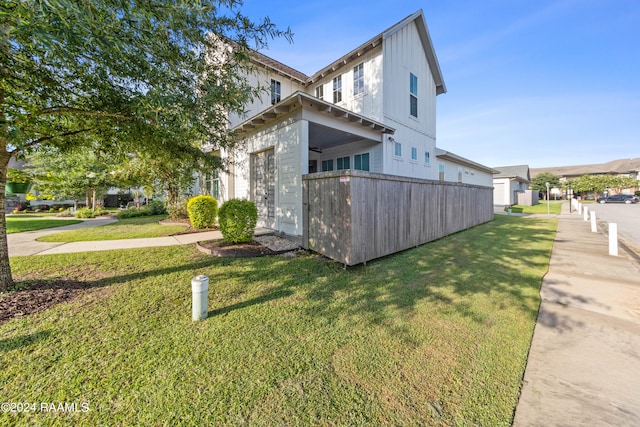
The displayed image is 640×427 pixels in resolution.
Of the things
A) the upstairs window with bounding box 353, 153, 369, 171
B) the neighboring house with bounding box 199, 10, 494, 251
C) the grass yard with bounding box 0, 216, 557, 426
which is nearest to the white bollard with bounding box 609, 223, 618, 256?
the grass yard with bounding box 0, 216, 557, 426

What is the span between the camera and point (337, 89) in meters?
11.4

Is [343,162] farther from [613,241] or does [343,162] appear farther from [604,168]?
[604,168]

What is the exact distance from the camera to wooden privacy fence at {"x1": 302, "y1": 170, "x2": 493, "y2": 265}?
498cm

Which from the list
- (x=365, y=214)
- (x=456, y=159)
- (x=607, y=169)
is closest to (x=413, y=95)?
(x=456, y=159)

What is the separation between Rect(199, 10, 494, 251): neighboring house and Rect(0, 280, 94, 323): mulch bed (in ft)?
14.6

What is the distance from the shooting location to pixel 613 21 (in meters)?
8.30

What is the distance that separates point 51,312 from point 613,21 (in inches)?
641

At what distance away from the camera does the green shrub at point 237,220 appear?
6332 millimetres

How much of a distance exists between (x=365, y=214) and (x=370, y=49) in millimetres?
8030

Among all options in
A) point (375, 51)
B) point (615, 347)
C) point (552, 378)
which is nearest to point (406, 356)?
point (552, 378)

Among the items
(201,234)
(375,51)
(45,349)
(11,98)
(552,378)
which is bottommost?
(552,378)

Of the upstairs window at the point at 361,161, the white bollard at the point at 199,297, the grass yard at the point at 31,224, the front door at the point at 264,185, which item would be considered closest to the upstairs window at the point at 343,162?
the upstairs window at the point at 361,161

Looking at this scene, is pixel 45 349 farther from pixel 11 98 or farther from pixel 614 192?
pixel 614 192

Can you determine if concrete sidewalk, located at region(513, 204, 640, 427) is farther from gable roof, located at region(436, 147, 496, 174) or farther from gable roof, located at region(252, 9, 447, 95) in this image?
gable roof, located at region(436, 147, 496, 174)
